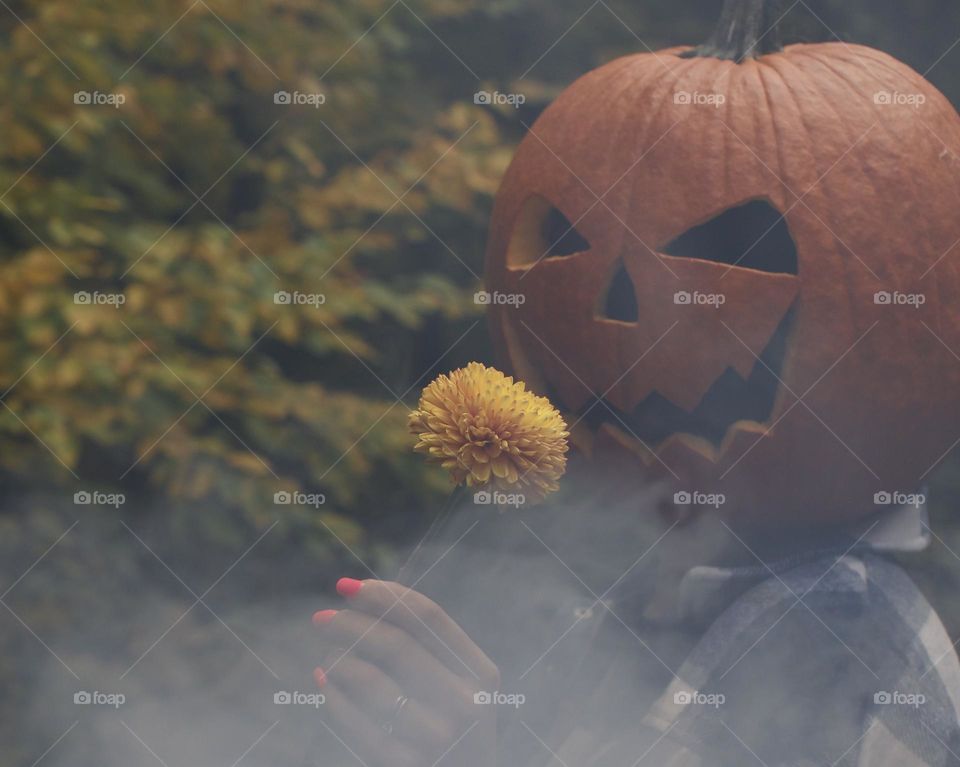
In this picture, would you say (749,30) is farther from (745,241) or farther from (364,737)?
(364,737)

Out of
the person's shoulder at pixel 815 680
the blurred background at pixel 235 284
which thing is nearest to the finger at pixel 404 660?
the person's shoulder at pixel 815 680

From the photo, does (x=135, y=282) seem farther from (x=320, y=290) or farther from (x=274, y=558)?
(x=274, y=558)

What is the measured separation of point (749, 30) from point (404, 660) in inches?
30.8

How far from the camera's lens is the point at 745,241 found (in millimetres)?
1235

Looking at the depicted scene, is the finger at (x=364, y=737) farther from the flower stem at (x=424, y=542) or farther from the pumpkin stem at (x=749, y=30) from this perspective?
the pumpkin stem at (x=749, y=30)

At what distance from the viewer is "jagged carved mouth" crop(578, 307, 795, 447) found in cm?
120

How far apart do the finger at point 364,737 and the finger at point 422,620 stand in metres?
0.09

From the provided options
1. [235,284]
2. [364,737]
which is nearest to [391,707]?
[364,737]

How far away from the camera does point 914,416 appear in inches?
48.0

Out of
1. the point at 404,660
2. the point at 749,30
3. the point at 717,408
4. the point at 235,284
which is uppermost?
the point at 749,30

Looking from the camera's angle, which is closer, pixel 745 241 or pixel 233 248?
pixel 745 241

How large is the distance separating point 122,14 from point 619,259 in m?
1.21

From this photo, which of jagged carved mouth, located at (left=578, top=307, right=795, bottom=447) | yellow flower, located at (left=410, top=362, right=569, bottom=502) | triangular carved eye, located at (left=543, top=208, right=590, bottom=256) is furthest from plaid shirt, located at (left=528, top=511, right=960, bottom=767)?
triangular carved eye, located at (left=543, top=208, right=590, bottom=256)

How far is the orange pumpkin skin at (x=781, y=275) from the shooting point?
1169 mm
